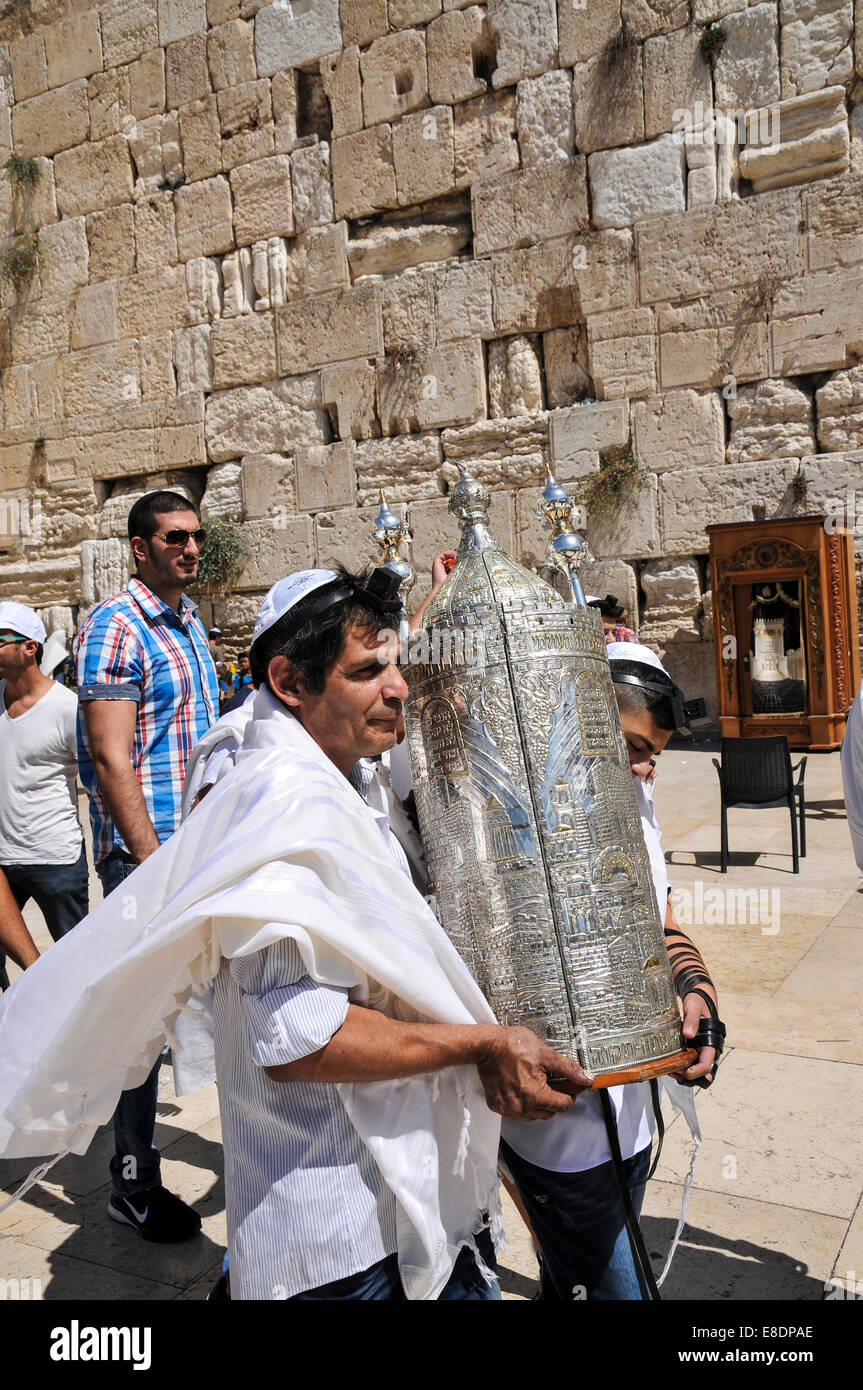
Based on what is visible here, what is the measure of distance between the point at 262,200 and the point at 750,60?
5.06 meters

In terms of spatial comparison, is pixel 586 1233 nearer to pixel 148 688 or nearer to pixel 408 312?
pixel 148 688

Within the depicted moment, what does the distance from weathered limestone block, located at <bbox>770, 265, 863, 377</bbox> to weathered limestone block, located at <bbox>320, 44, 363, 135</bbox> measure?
4772mm

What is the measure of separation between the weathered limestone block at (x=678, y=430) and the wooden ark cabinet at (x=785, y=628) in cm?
102

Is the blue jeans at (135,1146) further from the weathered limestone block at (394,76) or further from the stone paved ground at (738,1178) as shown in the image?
the weathered limestone block at (394,76)

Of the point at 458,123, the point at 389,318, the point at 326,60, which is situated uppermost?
the point at 326,60

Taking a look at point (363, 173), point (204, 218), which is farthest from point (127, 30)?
point (363, 173)

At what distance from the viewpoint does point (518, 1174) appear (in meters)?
1.72

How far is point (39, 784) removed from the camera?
3566 mm

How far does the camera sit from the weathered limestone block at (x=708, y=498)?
926 cm

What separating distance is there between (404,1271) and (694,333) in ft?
30.6

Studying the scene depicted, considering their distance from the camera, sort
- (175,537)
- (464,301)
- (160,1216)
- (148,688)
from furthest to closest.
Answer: (464,301)
(175,537)
(148,688)
(160,1216)

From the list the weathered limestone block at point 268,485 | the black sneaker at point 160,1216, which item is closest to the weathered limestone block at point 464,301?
the weathered limestone block at point 268,485
